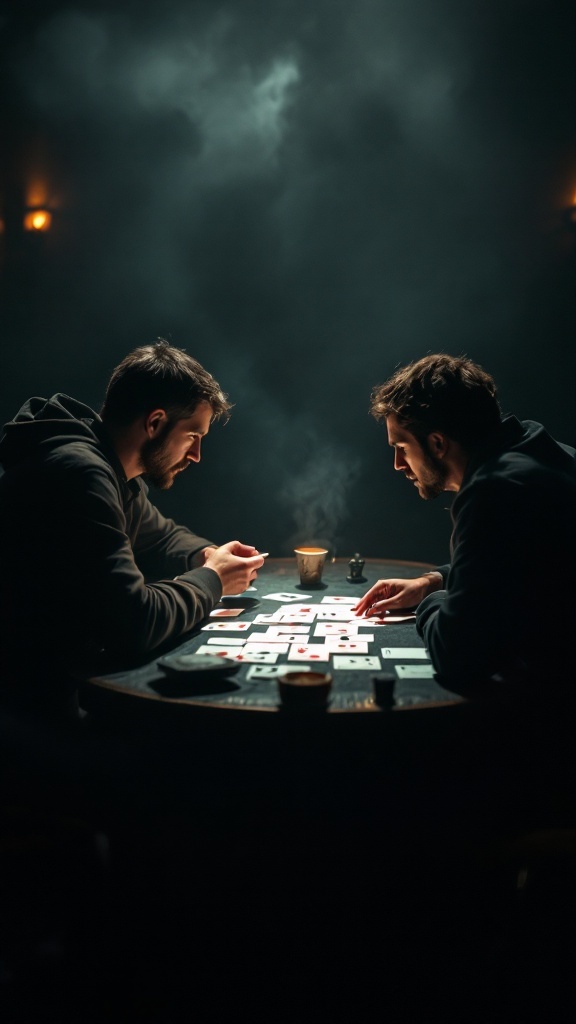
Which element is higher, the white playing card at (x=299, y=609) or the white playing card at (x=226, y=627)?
the white playing card at (x=299, y=609)

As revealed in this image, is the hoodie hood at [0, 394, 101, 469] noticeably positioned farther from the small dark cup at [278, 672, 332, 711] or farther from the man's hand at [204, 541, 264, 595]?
the small dark cup at [278, 672, 332, 711]

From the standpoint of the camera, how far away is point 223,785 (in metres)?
1.50

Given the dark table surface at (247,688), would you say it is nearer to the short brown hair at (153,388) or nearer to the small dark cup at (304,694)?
the small dark cup at (304,694)

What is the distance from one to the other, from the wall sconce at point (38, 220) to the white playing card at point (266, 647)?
13.7ft

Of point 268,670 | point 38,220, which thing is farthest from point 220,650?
point 38,220

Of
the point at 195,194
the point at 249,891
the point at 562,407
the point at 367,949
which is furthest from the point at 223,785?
the point at 195,194

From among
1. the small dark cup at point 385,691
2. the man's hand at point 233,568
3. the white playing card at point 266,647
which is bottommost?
the white playing card at point 266,647

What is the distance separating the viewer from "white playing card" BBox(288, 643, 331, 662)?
70.0 inches

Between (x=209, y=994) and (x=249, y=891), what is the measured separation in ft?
1.17

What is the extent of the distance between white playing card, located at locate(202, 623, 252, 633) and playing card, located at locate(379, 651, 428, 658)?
519mm

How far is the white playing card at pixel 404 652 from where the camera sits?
182 centimetres

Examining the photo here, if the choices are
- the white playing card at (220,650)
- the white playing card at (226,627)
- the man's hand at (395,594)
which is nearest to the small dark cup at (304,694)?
the white playing card at (220,650)

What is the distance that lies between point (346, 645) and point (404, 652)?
0.18 meters

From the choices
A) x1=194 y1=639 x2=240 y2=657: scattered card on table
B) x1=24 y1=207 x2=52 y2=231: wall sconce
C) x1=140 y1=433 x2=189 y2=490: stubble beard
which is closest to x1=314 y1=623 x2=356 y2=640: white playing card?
x1=194 y1=639 x2=240 y2=657: scattered card on table
